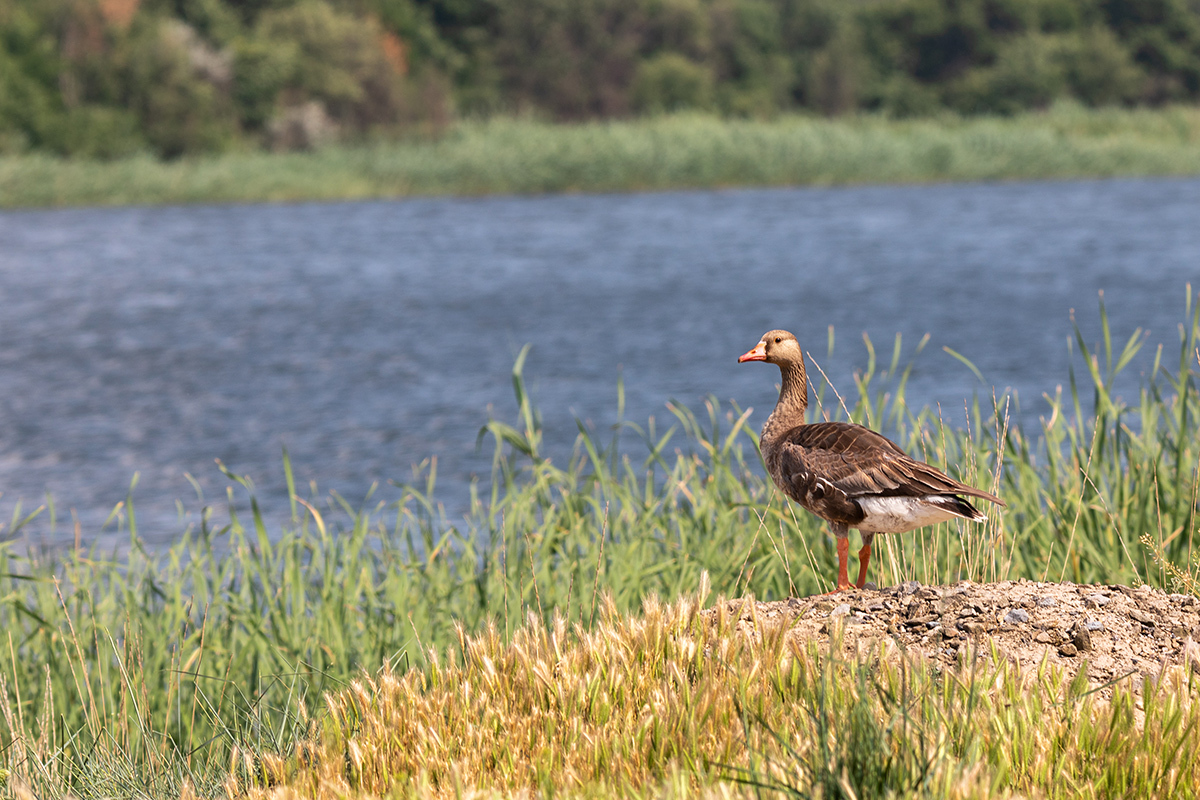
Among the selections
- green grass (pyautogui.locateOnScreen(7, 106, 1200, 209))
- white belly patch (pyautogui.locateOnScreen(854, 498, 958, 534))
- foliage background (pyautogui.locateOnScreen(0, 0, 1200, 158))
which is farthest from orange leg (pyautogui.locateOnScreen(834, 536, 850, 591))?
foliage background (pyautogui.locateOnScreen(0, 0, 1200, 158))

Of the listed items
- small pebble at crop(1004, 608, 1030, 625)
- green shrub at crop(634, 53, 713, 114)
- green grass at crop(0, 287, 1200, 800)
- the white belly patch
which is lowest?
green shrub at crop(634, 53, 713, 114)

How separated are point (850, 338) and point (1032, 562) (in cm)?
955

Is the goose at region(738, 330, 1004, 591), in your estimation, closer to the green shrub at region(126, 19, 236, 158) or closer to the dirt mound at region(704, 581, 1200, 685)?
the dirt mound at region(704, 581, 1200, 685)

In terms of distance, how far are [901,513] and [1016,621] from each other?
1.69 feet

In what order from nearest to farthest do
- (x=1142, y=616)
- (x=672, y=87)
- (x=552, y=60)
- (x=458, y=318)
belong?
(x=1142, y=616) → (x=458, y=318) → (x=672, y=87) → (x=552, y=60)

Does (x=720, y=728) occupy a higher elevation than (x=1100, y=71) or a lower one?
higher

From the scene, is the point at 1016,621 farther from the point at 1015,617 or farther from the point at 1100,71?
the point at 1100,71

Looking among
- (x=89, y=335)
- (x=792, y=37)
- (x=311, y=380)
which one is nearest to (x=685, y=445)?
(x=311, y=380)

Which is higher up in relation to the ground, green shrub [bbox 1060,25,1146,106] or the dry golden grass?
the dry golden grass

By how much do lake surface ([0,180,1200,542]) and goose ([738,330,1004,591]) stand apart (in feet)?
13.7

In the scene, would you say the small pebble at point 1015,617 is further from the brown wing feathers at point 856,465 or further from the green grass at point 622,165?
the green grass at point 622,165

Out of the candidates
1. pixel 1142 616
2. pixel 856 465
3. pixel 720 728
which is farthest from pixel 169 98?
pixel 720 728

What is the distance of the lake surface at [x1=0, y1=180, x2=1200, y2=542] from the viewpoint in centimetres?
1107

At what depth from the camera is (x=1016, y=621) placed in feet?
13.4
